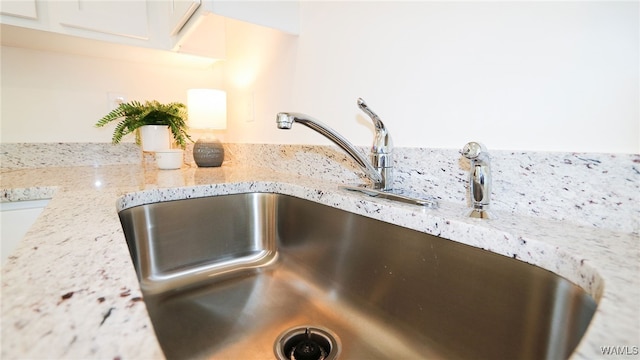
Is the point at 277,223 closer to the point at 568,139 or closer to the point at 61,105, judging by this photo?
the point at 568,139

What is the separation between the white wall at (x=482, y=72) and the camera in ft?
1.48

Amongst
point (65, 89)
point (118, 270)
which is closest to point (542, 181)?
point (118, 270)

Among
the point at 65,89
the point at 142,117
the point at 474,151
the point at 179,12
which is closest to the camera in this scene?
the point at 474,151

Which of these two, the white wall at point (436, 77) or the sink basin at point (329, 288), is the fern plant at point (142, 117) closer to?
the white wall at point (436, 77)

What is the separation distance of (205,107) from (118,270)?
1255 mm

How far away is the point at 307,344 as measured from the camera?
0.58 m

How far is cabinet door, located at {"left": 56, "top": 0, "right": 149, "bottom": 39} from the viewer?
110 centimetres

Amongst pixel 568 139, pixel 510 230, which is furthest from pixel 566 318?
pixel 568 139

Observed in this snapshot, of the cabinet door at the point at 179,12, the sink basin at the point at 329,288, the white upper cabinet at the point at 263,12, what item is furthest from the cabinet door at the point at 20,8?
the sink basin at the point at 329,288

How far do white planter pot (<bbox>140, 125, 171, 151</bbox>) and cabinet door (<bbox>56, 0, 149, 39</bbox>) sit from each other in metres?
0.39

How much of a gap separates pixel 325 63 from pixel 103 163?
123 centimetres

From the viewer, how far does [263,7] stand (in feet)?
3.26

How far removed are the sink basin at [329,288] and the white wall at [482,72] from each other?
251mm

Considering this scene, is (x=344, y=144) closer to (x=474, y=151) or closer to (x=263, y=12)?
(x=474, y=151)
